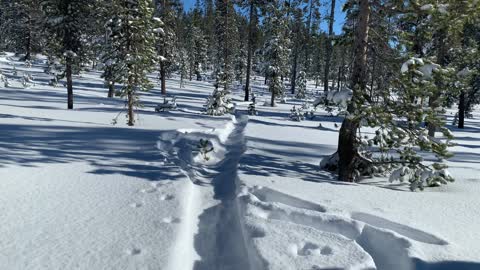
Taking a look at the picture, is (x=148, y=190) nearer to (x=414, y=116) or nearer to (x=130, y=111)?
(x=414, y=116)

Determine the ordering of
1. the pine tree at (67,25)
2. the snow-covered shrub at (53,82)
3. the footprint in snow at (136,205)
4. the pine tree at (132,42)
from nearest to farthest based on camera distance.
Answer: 1. the footprint in snow at (136,205)
2. the pine tree at (132,42)
3. the pine tree at (67,25)
4. the snow-covered shrub at (53,82)

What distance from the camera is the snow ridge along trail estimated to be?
464cm

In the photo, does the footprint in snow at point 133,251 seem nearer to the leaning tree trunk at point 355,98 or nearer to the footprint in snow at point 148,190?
the footprint in snow at point 148,190

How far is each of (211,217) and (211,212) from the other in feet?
0.76

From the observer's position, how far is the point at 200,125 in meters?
16.7

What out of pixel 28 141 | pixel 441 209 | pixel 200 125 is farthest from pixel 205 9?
pixel 441 209

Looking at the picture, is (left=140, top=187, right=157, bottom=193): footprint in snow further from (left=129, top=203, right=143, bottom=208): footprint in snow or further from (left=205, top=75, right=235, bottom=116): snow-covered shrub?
(left=205, top=75, right=235, bottom=116): snow-covered shrub

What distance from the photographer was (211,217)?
621 centimetres

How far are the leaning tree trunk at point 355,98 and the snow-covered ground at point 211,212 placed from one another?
0.64 meters

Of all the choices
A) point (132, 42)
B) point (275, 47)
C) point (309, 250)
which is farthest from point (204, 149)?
point (275, 47)

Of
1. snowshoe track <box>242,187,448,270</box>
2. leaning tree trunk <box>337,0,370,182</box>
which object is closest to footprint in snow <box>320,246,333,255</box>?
snowshoe track <box>242,187,448,270</box>

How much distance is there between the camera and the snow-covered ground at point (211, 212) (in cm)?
438

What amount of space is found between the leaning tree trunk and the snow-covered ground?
64 cm

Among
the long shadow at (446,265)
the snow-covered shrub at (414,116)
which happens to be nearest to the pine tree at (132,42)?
the snow-covered shrub at (414,116)
